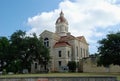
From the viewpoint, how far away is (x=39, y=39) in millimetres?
61031

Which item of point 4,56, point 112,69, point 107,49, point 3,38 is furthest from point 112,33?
point 3,38

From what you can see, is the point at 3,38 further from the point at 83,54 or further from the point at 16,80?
the point at 16,80

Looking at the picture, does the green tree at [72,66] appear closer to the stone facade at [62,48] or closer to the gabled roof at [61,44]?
the stone facade at [62,48]

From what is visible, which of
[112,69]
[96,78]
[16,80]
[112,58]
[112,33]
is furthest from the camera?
[112,69]

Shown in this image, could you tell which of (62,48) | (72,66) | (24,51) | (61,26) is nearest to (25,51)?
(24,51)

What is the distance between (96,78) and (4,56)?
1687 inches

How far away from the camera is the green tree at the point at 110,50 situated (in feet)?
135

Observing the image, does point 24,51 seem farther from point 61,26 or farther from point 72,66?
point 61,26

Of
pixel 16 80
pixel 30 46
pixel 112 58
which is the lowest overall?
pixel 16 80

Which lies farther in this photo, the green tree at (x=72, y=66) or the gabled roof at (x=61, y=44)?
the gabled roof at (x=61, y=44)

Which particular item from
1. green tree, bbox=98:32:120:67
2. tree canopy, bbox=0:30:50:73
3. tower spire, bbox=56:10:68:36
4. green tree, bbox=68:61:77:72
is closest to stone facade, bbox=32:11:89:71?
green tree, bbox=68:61:77:72

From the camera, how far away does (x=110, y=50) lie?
41812mm

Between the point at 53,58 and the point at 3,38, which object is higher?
the point at 3,38

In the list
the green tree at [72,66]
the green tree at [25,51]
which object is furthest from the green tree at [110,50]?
the green tree at [25,51]
